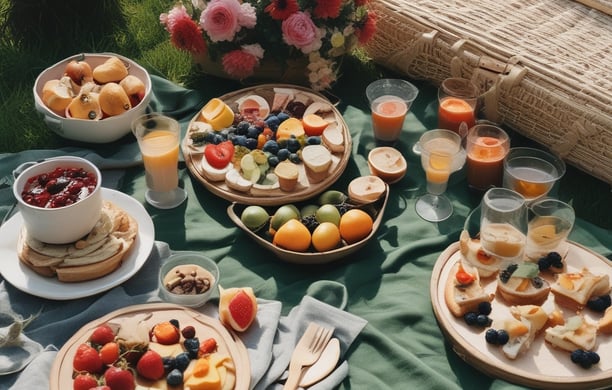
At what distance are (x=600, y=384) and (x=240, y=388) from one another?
1068mm

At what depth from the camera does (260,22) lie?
326 centimetres

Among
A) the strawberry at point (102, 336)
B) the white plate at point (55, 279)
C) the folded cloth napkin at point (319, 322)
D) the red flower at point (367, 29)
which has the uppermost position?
the red flower at point (367, 29)

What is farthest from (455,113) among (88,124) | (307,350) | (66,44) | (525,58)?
(66,44)

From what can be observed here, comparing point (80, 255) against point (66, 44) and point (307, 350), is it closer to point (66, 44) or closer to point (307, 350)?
point (307, 350)

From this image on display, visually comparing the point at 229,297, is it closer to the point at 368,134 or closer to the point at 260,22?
the point at 368,134

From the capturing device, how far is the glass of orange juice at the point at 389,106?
312 centimetres

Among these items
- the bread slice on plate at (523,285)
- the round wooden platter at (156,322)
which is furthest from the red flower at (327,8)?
the round wooden platter at (156,322)

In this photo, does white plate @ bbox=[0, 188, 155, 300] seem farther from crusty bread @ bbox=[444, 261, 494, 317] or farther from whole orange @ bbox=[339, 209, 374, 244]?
crusty bread @ bbox=[444, 261, 494, 317]

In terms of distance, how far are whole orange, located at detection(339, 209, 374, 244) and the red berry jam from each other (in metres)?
0.88

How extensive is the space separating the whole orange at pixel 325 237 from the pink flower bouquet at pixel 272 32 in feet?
3.25

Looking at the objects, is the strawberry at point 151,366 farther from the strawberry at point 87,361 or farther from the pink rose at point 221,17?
the pink rose at point 221,17

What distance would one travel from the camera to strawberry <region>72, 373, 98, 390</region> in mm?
1964

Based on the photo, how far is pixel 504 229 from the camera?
7.88 feet

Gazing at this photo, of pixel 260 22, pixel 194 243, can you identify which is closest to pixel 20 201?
pixel 194 243
